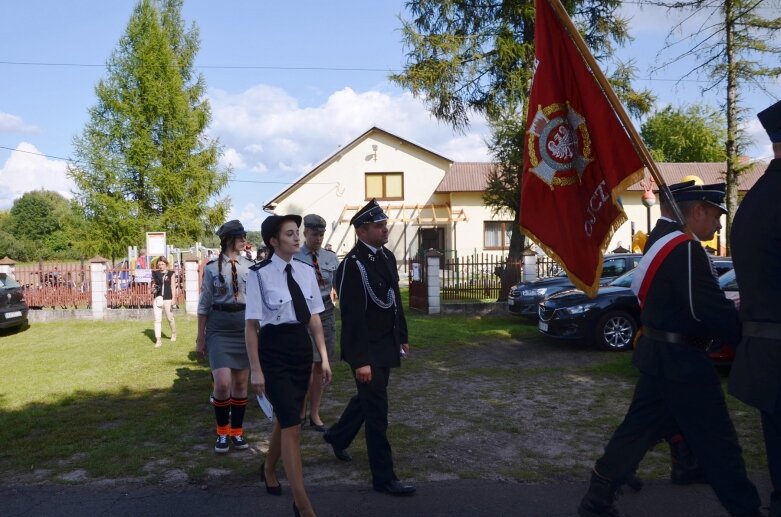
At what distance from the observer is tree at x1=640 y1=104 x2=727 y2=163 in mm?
53562

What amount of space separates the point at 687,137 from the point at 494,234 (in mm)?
27385

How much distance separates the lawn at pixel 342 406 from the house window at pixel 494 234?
2362 centimetres

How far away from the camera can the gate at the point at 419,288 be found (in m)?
17.7

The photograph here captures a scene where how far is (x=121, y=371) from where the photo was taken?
34.5 ft

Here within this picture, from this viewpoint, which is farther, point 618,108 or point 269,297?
point 269,297

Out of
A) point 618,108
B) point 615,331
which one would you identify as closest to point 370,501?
point 618,108

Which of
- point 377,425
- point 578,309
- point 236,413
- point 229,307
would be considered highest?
point 229,307

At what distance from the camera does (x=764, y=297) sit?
10.8 ft

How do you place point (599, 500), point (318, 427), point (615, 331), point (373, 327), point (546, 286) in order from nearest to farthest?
point (599, 500)
point (373, 327)
point (318, 427)
point (615, 331)
point (546, 286)

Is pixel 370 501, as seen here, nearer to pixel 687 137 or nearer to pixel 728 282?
pixel 728 282

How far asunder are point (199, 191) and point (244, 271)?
2717 cm

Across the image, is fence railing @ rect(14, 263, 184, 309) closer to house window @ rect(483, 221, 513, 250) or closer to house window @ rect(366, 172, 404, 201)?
house window @ rect(366, 172, 404, 201)

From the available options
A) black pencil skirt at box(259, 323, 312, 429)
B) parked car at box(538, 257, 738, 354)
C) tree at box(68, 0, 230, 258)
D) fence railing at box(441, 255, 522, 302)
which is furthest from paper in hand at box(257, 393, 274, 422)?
tree at box(68, 0, 230, 258)

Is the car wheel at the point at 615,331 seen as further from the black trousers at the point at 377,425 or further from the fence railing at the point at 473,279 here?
the black trousers at the point at 377,425
